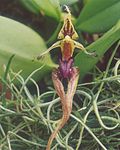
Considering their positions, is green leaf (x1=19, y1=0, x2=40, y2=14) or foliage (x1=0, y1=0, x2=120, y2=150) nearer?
foliage (x1=0, y1=0, x2=120, y2=150)

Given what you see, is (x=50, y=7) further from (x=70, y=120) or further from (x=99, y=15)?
(x=70, y=120)

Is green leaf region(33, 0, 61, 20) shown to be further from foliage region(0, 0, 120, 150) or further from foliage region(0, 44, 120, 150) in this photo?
foliage region(0, 44, 120, 150)

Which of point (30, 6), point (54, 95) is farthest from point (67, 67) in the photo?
point (30, 6)

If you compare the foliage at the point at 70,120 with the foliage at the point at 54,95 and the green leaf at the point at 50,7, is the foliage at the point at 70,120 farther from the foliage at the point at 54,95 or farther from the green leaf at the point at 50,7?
the green leaf at the point at 50,7

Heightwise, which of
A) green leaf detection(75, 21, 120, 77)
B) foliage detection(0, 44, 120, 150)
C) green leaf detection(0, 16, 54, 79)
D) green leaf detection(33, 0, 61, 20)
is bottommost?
foliage detection(0, 44, 120, 150)

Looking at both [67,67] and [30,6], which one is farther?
[30,6]

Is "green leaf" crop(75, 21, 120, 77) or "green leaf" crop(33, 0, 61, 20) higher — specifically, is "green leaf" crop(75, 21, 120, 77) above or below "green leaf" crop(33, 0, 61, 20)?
below

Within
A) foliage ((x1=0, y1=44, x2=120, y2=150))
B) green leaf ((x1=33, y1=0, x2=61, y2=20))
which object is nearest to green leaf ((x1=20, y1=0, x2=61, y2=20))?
green leaf ((x1=33, y1=0, x2=61, y2=20))
